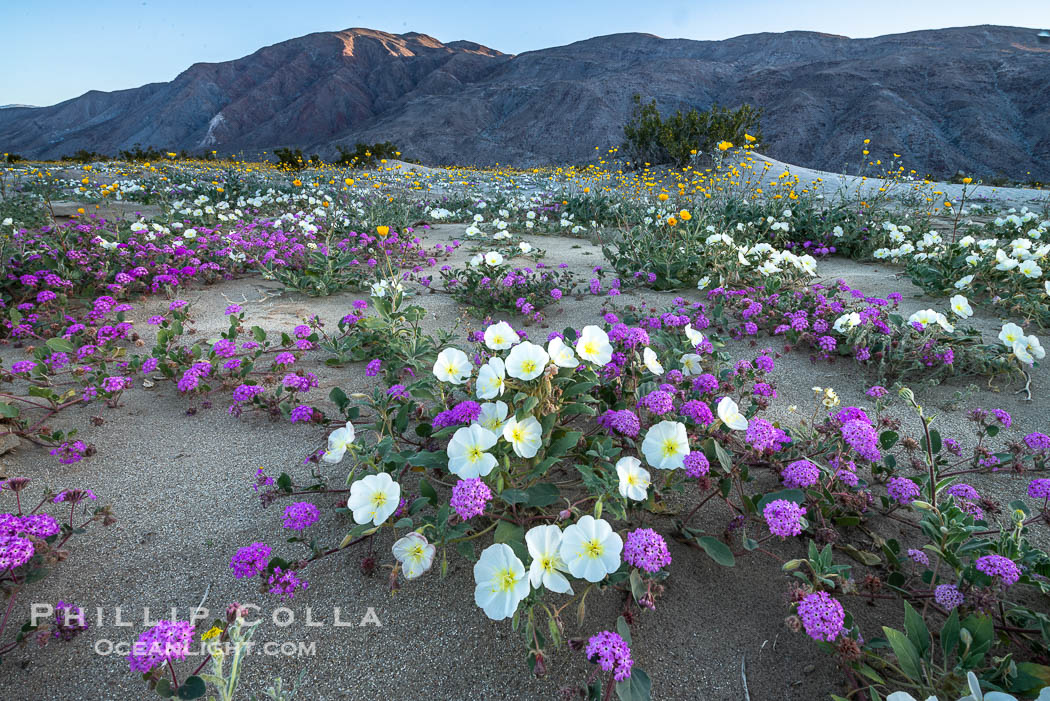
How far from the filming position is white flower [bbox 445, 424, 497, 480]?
56.0 inches

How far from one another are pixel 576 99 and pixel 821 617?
54.1 meters

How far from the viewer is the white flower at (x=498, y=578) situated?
119cm

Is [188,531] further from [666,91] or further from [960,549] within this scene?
[666,91]

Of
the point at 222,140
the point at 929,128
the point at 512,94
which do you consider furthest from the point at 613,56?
the point at 222,140

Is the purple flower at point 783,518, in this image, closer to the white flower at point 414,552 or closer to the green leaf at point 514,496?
the green leaf at point 514,496

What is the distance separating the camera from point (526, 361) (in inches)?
63.4

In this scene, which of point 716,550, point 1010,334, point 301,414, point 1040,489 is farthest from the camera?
point 1010,334

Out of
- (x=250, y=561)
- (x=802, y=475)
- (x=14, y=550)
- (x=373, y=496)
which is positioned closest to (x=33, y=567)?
(x=14, y=550)

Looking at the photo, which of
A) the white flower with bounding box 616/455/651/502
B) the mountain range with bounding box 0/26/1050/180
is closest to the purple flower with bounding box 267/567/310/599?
the white flower with bounding box 616/455/651/502

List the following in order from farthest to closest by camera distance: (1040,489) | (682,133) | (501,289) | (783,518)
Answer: (682,133) → (501,289) → (1040,489) → (783,518)

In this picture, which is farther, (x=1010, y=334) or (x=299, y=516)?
(x=1010, y=334)

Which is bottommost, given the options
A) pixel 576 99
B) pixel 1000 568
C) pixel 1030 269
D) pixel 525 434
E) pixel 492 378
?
pixel 1000 568

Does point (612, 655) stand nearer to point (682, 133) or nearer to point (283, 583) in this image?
point (283, 583)

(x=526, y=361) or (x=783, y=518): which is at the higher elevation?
(x=526, y=361)
